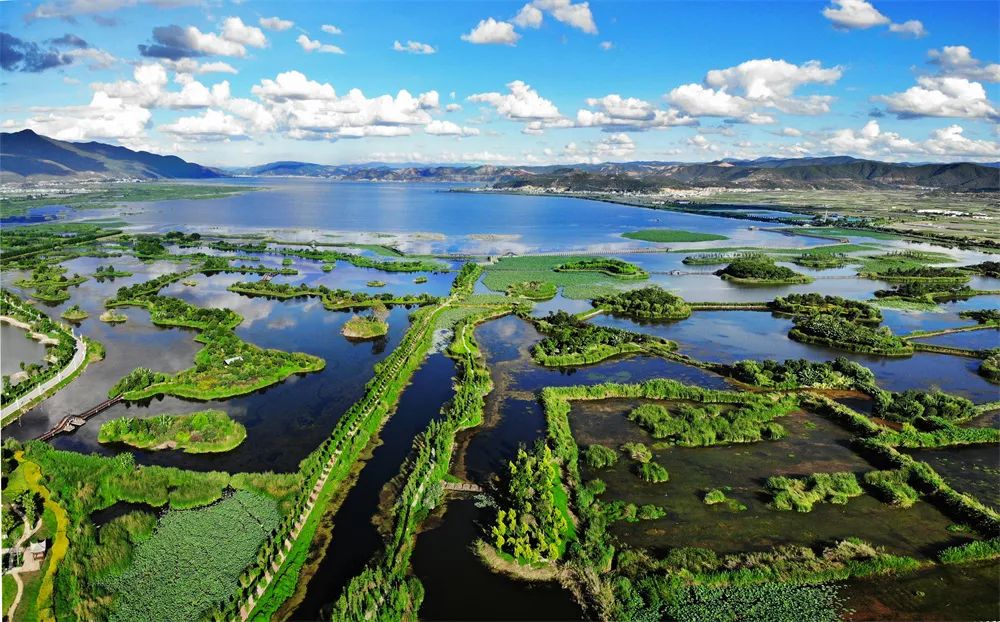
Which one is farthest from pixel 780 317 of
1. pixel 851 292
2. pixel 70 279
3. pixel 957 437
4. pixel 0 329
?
pixel 70 279

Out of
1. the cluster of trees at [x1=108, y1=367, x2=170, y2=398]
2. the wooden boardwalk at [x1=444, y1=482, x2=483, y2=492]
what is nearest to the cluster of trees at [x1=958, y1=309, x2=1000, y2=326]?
the wooden boardwalk at [x1=444, y1=482, x2=483, y2=492]

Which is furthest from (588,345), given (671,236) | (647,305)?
(671,236)

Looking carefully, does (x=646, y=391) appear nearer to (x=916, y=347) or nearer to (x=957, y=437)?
(x=957, y=437)

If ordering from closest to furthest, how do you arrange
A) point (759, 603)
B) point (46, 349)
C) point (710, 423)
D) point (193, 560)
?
1. point (759, 603)
2. point (193, 560)
3. point (710, 423)
4. point (46, 349)

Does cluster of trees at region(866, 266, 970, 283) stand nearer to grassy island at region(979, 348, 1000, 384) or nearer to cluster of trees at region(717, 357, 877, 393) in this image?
grassy island at region(979, 348, 1000, 384)

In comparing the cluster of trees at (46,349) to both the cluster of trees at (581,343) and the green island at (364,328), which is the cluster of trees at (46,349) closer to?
the green island at (364,328)

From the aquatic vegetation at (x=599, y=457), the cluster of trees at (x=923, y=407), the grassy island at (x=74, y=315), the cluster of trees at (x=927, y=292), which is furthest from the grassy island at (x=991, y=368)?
the grassy island at (x=74, y=315)

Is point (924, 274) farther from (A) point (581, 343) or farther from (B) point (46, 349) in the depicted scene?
(B) point (46, 349)
